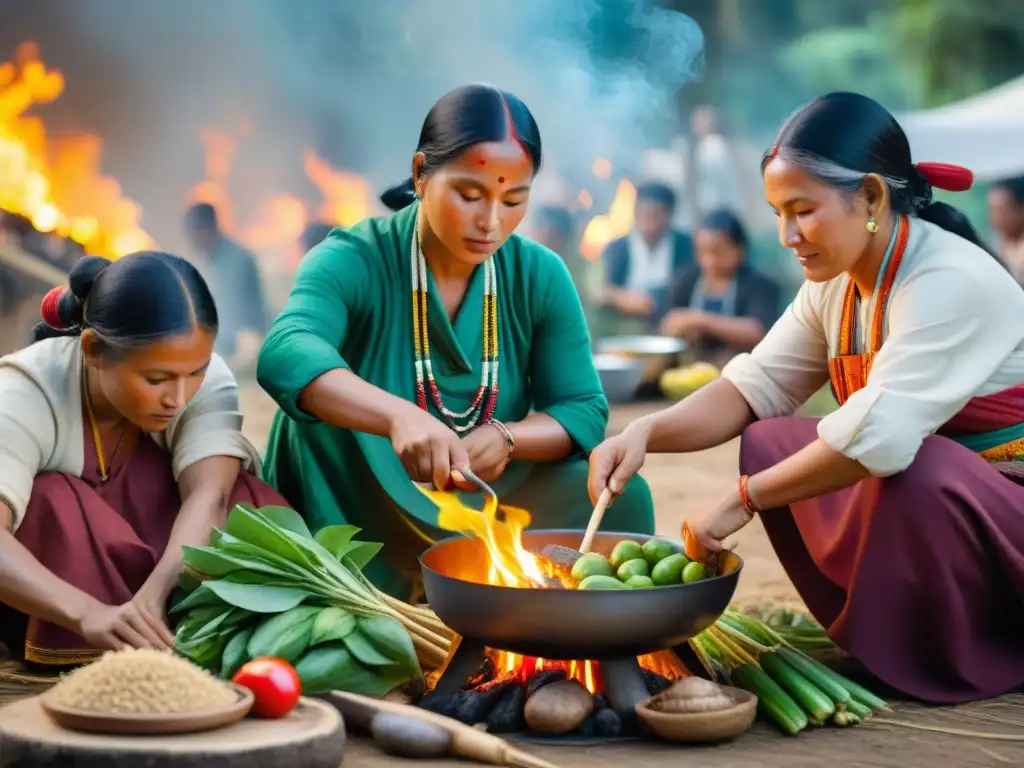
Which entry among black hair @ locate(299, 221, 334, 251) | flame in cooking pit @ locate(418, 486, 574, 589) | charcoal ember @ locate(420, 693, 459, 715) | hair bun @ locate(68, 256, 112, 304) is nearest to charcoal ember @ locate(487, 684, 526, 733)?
charcoal ember @ locate(420, 693, 459, 715)

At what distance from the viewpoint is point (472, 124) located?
12.6ft

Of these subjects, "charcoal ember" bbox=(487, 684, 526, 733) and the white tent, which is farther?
the white tent

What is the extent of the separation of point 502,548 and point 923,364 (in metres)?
1.18

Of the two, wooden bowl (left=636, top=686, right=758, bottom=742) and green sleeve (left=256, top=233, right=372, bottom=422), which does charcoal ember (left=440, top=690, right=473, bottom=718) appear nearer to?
wooden bowl (left=636, top=686, right=758, bottom=742)

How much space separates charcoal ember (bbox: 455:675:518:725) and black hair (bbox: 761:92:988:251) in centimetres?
156

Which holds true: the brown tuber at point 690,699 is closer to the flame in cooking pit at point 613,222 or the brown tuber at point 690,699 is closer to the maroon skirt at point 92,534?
the maroon skirt at point 92,534

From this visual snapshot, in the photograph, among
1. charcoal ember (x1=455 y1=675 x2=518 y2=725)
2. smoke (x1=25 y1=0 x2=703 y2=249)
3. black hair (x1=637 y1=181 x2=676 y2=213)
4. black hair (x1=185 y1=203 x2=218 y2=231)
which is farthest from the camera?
smoke (x1=25 y1=0 x2=703 y2=249)

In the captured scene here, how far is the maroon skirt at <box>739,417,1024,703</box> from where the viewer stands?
3580mm

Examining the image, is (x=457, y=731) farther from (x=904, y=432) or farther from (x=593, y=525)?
(x=904, y=432)

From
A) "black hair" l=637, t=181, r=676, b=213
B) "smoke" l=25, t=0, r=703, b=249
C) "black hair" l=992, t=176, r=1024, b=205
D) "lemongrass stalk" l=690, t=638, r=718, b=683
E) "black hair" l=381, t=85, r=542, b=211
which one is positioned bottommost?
"lemongrass stalk" l=690, t=638, r=718, b=683

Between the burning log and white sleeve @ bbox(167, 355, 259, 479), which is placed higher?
white sleeve @ bbox(167, 355, 259, 479)

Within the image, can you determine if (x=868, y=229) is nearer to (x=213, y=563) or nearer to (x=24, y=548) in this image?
(x=213, y=563)

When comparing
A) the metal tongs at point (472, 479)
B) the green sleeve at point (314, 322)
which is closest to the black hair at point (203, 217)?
the green sleeve at point (314, 322)


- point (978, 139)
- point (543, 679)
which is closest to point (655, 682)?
point (543, 679)
